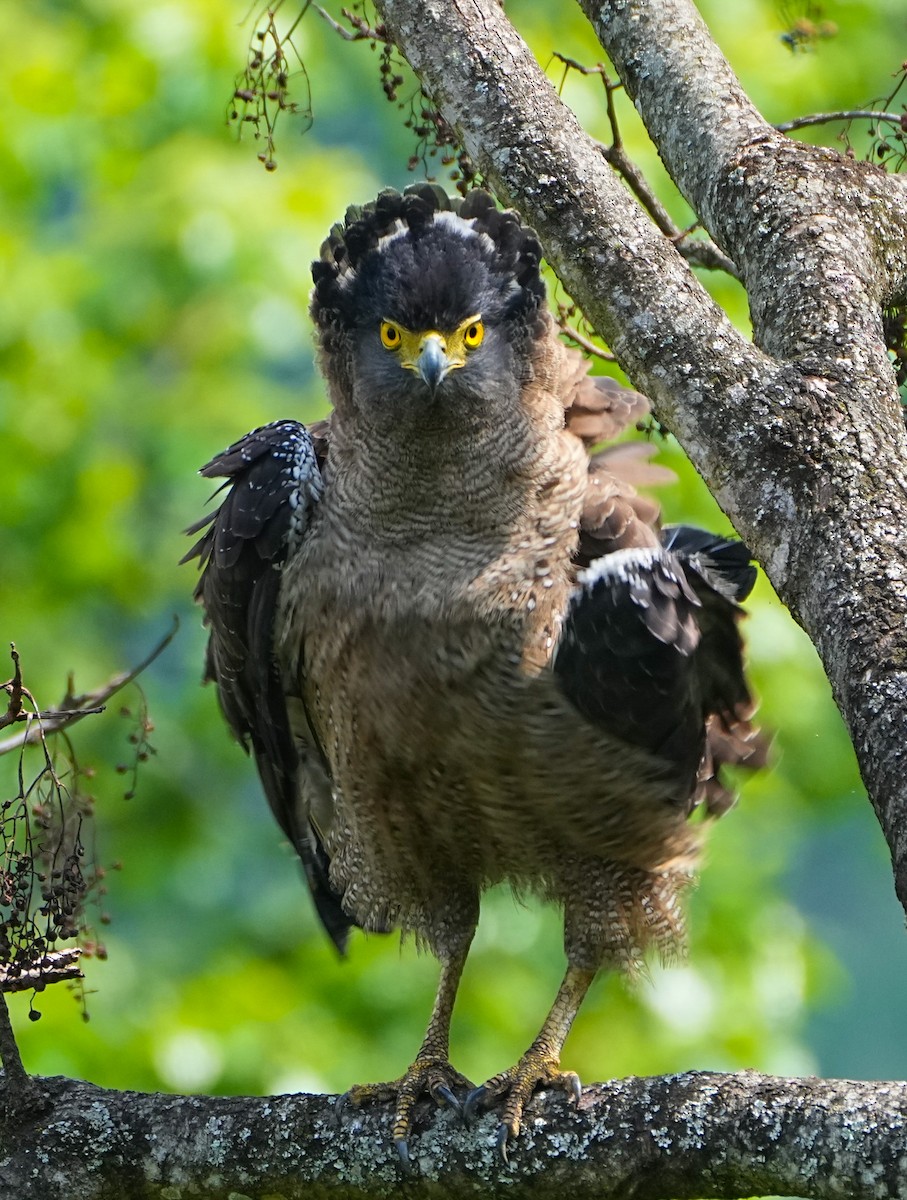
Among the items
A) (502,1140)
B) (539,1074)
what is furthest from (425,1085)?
(502,1140)

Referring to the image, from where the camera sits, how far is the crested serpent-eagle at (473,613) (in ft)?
13.0

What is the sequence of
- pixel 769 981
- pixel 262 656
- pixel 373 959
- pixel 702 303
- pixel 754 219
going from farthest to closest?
pixel 769 981, pixel 373 959, pixel 262 656, pixel 754 219, pixel 702 303

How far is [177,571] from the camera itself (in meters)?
7.91

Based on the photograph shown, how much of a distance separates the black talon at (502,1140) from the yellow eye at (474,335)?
1.97 meters

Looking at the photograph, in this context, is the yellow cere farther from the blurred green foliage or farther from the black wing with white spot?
the blurred green foliage

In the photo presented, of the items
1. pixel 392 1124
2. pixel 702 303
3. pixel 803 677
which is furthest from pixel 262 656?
pixel 803 677

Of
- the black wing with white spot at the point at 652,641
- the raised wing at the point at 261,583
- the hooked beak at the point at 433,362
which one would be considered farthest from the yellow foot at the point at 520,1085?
the hooked beak at the point at 433,362

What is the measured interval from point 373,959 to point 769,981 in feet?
6.98

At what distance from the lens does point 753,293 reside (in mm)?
3504

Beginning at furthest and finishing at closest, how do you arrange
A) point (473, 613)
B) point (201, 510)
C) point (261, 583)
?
point (201, 510) < point (261, 583) < point (473, 613)

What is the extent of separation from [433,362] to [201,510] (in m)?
3.97

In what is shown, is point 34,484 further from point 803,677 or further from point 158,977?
point 803,677

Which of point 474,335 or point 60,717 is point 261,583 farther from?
point 60,717

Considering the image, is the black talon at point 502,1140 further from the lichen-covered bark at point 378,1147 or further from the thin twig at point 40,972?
the thin twig at point 40,972
